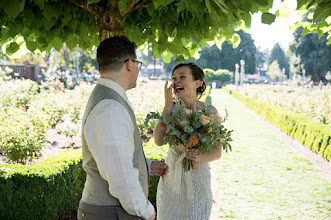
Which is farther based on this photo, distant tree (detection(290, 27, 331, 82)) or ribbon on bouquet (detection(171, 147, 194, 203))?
distant tree (detection(290, 27, 331, 82))

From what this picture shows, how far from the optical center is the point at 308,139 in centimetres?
1011

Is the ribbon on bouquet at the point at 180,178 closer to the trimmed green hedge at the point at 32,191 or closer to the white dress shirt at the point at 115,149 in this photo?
the white dress shirt at the point at 115,149

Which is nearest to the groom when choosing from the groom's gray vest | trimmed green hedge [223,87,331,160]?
the groom's gray vest

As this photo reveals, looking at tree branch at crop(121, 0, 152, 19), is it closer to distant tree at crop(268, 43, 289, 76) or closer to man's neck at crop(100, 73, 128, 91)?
man's neck at crop(100, 73, 128, 91)

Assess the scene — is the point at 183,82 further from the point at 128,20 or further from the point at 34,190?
the point at 34,190

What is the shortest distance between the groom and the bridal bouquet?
A: 69cm

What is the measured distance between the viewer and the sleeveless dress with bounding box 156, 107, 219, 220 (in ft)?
9.89

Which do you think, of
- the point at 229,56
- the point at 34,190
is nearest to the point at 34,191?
the point at 34,190

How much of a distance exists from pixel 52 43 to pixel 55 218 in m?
2.35

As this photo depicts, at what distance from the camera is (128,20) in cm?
357

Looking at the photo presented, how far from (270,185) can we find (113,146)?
19.1ft

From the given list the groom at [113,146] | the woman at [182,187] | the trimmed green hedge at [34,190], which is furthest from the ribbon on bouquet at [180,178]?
the trimmed green hedge at [34,190]

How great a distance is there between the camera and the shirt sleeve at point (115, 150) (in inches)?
67.1

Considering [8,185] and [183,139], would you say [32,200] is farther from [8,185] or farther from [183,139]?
[183,139]
